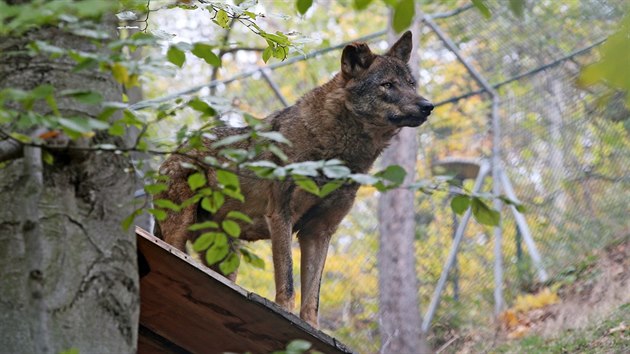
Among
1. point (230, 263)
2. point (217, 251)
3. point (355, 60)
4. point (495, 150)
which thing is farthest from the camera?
point (495, 150)

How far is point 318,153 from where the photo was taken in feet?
23.2

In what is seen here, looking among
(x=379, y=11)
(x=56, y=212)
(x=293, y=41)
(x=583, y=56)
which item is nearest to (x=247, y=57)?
(x=379, y=11)

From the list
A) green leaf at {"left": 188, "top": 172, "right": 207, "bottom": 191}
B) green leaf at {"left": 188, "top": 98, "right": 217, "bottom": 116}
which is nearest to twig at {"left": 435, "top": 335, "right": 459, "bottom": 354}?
green leaf at {"left": 188, "top": 172, "right": 207, "bottom": 191}

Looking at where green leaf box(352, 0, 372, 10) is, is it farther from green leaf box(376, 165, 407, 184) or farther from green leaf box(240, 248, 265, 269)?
green leaf box(240, 248, 265, 269)

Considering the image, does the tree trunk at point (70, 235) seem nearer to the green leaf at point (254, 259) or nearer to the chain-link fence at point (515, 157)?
the green leaf at point (254, 259)

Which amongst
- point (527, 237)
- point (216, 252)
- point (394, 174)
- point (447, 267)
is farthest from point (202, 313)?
point (527, 237)

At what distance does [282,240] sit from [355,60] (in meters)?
1.64

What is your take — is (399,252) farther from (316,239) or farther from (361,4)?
(361,4)

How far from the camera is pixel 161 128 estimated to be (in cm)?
1306

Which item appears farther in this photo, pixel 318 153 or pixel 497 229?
pixel 497 229

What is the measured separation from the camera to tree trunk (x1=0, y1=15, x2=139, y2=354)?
11.0ft

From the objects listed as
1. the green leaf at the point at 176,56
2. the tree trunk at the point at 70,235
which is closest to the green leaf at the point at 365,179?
the green leaf at the point at 176,56

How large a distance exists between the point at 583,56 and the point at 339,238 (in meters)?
4.01

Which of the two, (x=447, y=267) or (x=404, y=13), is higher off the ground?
(x=404, y=13)
